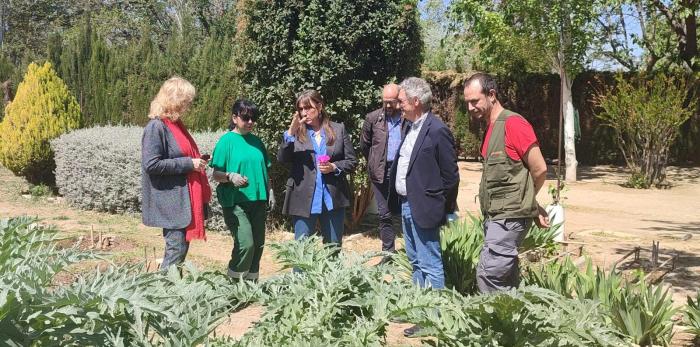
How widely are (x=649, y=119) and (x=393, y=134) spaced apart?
9.74 metres

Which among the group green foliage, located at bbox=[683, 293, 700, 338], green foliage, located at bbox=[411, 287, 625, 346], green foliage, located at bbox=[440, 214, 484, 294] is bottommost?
green foliage, located at bbox=[683, 293, 700, 338]

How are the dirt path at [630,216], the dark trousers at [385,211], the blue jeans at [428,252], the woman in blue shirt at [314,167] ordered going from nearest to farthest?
the blue jeans at [428,252] < the woman in blue shirt at [314,167] < the dark trousers at [385,211] < the dirt path at [630,216]

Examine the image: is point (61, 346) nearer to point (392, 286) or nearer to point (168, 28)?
point (392, 286)

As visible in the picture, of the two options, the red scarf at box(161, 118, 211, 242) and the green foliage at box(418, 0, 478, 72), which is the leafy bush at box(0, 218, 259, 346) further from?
A: the green foliage at box(418, 0, 478, 72)

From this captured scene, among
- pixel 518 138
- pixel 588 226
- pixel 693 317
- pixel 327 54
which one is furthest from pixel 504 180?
pixel 588 226

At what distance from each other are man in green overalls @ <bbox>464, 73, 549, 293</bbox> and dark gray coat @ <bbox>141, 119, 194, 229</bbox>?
6.21 feet

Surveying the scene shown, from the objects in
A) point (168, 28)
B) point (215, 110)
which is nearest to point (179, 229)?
point (215, 110)

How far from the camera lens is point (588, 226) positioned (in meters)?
9.85

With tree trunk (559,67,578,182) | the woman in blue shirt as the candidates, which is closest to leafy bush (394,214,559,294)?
the woman in blue shirt

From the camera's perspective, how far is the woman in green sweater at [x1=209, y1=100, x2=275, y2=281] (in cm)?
496

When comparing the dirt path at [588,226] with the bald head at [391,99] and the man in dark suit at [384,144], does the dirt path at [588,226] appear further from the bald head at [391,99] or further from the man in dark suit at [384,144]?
the bald head at [391,99]

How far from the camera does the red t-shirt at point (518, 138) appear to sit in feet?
12.7

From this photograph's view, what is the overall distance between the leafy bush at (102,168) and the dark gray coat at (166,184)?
4204 millimetres

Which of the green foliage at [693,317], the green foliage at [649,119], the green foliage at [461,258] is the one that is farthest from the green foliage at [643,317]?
the green foliage at [649,119]
